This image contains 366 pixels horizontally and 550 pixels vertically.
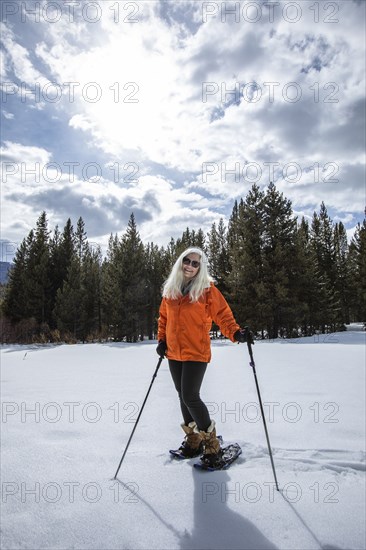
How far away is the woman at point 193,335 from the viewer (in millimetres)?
3010

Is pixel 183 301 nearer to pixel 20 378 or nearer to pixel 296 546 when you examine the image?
pixel 296 546

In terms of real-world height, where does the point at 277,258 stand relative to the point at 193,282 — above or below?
above

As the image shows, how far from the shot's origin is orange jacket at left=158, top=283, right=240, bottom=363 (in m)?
3.03

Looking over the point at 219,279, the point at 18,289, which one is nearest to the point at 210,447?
the point at 219,279

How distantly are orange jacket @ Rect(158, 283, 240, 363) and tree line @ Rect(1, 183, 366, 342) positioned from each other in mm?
20022

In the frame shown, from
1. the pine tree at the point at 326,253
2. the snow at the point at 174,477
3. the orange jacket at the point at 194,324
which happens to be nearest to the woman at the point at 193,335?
the orange jacket at the point at 194,324

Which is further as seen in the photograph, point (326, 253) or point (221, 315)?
point (326, 253)

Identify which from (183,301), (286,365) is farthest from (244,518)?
(286,365)

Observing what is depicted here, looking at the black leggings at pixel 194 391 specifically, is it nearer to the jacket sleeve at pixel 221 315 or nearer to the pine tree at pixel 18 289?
the jacket sleeve at pixel 221 315

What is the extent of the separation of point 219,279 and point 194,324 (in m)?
30.2

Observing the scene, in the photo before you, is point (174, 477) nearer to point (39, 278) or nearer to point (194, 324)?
point (194, 324)

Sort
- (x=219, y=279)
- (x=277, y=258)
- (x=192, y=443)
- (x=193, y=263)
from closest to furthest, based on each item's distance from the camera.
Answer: (x=192, y=443)
(x=193, y=263)
(x=277, y=258)
(x=219, y=279)

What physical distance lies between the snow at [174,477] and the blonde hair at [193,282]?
1.60 metres

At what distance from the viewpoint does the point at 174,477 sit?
2.71 metres
